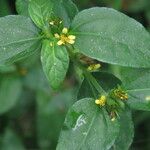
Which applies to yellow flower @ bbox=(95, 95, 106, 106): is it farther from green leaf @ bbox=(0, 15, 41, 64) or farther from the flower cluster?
green leaf @ bbox=(0, 15, 41, 64)

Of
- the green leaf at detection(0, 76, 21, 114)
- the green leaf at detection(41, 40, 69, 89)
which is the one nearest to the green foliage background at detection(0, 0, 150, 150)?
the green leaf at detection(0, 76, 21, 114)

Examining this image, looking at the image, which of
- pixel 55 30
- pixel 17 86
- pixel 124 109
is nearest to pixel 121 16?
pixel 55 30

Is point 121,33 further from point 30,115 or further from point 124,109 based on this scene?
point 30,115

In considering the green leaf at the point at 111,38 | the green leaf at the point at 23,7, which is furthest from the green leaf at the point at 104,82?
the green leaf at the point at 23,7

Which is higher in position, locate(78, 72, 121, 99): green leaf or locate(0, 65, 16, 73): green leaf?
locate(78, 72, 121, 99): green leaf

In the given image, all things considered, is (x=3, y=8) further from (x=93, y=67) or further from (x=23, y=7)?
(x=93, y=67)

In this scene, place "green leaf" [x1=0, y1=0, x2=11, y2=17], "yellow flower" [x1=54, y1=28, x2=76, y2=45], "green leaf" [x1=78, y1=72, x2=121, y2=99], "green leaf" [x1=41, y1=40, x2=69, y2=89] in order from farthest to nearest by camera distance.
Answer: "green leaf" [x1=0, y1=0, x2=11, y2=17] < "green leaf" [x1=78, y1=72, x2=121, y2=99] < "yellow flower" [x1=54, y1=28, x2=76, y2=45] < "green leaf" [x1=41, y1=40, x2=69, y2=89]
